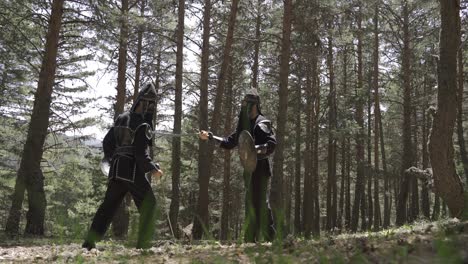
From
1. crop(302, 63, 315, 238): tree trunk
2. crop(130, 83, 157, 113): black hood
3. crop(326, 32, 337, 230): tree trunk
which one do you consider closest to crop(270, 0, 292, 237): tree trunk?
crop(302, 63, 315, 238): tree trunk

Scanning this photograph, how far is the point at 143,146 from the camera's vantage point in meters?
5.32

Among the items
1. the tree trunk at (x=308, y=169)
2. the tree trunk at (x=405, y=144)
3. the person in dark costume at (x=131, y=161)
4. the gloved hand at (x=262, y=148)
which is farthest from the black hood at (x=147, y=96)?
the tree trunk at (x=308, y=169)

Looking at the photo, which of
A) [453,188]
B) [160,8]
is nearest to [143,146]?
[453,188]

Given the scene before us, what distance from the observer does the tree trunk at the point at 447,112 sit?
22.9ft

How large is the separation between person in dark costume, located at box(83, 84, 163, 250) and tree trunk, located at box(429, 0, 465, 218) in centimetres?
470

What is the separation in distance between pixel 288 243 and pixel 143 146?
227cm

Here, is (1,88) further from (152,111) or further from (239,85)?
(152,111)

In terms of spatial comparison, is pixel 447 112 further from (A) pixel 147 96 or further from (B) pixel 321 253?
(B) pixel 321 253

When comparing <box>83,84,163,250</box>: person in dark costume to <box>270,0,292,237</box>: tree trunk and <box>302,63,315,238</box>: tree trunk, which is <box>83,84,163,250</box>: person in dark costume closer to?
<box>270,0,292,237</box>: tree trunk

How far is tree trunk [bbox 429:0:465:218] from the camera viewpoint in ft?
22.9

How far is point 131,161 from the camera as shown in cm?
542

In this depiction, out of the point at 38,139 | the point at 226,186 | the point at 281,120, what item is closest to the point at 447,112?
the point at 281,120

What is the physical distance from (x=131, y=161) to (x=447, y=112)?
509 cm

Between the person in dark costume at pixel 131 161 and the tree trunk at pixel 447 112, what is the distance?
4.70 m
